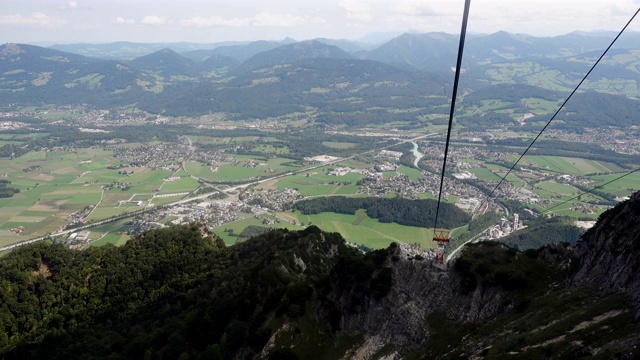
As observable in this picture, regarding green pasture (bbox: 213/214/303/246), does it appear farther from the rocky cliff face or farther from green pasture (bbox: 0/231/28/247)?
the rocky cliff face

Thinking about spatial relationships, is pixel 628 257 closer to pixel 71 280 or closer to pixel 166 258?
pixel 166 258

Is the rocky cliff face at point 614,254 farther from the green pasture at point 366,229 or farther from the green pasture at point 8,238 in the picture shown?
the green pasture at point 8,238

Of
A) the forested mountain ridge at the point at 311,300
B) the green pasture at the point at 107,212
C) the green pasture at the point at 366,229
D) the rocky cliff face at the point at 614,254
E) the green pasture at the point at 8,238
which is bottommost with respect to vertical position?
the green pasture at the point at 8,238

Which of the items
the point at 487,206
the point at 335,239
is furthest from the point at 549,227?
the point at 335,239

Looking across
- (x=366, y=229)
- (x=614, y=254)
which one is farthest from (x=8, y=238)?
(x=614, y=254)

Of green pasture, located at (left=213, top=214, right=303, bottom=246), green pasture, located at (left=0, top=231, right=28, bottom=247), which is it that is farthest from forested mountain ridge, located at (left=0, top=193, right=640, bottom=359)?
green pasture, located at (left=0, top=231, right=28, bottom=247)

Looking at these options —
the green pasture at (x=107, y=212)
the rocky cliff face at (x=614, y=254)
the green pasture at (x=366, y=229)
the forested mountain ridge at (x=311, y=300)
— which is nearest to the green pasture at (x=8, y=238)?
the green pasture at (x=107, y=212)
